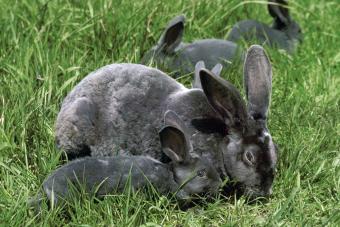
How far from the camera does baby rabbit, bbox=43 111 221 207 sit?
13.6 ft

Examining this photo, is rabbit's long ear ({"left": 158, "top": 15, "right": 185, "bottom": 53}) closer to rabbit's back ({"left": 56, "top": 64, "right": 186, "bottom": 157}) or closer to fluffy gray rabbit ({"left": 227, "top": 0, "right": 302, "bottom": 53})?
fluffy gray rabbit ({"left": 227, "top": 0, "right": 302, "bottom": 53})

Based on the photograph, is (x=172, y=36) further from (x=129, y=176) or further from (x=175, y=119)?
(x=129, y=176)

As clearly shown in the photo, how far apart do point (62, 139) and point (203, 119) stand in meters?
0.78

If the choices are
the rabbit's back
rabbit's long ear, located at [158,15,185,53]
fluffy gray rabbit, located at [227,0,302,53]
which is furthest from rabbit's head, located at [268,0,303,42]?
the rabbit's back

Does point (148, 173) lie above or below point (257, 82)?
below

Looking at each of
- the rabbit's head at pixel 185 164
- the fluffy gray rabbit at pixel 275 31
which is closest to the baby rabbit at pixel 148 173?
the rabbit's head at pixel 185 164

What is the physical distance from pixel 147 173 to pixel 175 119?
0.34 m

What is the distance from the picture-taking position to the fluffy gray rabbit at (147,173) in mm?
4148

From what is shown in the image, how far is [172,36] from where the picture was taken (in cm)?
571

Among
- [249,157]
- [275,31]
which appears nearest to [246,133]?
[249,157]

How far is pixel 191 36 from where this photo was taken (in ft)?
21.1

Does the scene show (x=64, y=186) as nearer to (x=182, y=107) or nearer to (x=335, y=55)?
(x=182, y=107)

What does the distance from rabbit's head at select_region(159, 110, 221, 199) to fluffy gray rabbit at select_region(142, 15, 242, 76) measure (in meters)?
1.21

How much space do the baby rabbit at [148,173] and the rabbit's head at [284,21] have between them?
2.70 m
